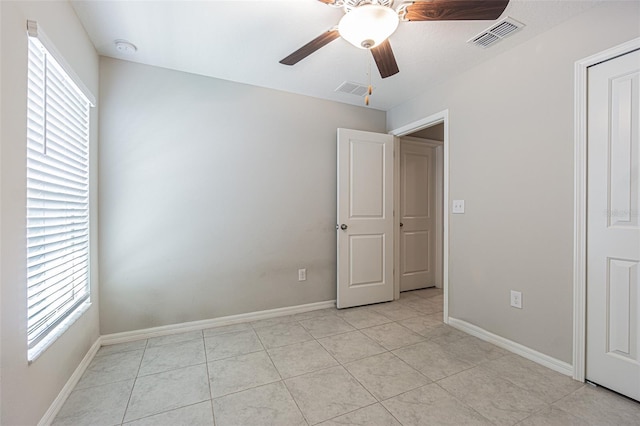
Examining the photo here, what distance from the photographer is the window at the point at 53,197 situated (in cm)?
142

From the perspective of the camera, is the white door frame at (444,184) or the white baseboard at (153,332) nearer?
the white baseboard at (153,332)

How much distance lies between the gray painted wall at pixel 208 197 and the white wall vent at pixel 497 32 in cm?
157

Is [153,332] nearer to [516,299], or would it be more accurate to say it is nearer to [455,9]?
[516,299]

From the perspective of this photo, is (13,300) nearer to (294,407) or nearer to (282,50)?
(294,407)

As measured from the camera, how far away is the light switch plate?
270 centimetres

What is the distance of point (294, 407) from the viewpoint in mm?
1615

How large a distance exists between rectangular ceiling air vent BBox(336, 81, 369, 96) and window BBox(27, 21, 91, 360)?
7.15 ft

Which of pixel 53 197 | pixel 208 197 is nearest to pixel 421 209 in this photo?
pixel 208 197

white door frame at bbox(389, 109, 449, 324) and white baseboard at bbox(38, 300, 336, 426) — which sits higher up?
white door frame at bbox(389, 109, 449, 324)

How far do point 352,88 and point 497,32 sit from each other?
1.33 metres

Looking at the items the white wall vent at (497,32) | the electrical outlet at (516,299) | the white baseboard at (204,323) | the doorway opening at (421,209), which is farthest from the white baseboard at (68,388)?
the white wall vent at (497,32)

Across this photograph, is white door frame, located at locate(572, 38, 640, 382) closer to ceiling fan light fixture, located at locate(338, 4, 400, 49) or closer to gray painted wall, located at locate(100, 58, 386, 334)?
ceiling fan light fixture, located at locate(338, 4, 400, 49)

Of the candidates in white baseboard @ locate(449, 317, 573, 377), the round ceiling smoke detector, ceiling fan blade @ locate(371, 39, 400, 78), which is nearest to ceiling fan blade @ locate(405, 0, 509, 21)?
ceiling fan blade @ locate(371, 39, 400, 78)

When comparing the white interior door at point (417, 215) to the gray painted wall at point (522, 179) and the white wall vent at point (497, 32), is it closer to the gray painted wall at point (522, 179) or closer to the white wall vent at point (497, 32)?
the gray painted wall at point (522, 179)
